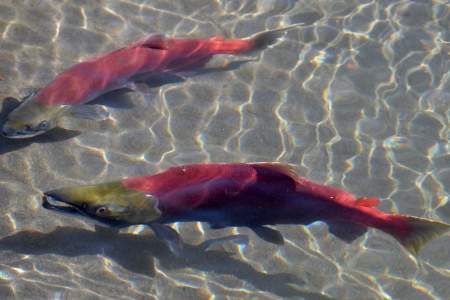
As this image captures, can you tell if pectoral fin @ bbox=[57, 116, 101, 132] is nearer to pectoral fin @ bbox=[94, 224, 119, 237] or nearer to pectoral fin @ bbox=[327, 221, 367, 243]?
pectoral fin @ bbox=[94, 224, 119, 237]

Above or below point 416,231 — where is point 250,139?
above

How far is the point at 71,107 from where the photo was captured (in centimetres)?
598

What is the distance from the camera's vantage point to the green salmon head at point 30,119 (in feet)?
18.7

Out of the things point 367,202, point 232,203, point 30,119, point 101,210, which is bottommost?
point 367,202

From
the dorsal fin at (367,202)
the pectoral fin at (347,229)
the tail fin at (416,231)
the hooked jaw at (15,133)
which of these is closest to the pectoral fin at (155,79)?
the hooked jaw at (15,133)

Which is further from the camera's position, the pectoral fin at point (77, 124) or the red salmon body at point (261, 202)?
the pectoral fin at point (77, 124)

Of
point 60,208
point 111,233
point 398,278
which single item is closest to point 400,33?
point 398,278

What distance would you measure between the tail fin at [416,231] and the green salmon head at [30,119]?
3104 mm

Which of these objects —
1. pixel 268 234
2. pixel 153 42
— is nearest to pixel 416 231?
pixel 268 234

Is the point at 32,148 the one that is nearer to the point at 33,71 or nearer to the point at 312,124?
the point at 33,71

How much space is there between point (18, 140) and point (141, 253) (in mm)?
1643

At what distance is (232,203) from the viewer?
4938 mm

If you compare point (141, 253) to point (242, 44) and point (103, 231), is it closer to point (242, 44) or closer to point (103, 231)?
point (103, 231)

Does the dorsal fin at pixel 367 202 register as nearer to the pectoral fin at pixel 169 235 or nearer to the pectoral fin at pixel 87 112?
the pectoral fin at pixel 169 235
